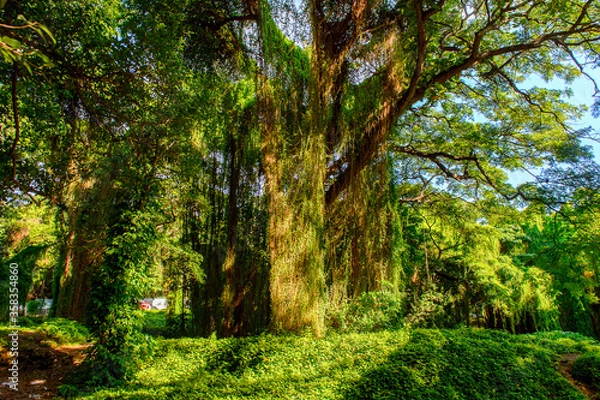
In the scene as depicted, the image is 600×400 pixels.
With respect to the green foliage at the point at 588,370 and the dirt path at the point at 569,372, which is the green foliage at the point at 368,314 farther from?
the green foliage at the point at 588,370

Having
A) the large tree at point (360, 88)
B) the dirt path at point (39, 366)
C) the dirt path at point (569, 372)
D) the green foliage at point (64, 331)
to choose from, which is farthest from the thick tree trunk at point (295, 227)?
the green foliage at point (64, 331)

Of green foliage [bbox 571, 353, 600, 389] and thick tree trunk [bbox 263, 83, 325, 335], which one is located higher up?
thick tree trunk [bbox 263, 83, 325, 335]

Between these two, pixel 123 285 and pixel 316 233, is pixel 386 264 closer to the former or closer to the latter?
pixel 316 233

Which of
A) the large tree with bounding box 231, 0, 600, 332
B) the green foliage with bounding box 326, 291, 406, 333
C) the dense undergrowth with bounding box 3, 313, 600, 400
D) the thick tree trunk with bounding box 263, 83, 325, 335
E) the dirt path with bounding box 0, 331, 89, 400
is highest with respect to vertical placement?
the large tree with bounding box 231, 0, 600, 332

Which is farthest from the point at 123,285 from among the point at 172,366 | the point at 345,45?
the point at 345,45

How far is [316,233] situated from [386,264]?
5.61 feet

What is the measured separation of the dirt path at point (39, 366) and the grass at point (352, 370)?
1048mm

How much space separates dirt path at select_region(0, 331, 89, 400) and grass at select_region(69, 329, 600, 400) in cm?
105

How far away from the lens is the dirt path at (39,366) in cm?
423

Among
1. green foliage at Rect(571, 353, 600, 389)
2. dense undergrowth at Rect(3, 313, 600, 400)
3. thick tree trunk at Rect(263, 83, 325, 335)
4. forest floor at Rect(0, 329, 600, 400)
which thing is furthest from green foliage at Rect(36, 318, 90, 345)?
green foliage at Rect(571, 353, 600, 389)

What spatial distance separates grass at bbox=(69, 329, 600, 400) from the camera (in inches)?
145

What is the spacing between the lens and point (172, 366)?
477 cm

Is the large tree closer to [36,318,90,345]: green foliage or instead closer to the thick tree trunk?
the thick tree trunk

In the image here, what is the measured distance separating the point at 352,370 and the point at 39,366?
190 inches
